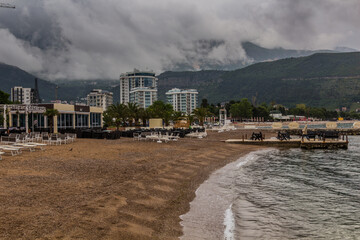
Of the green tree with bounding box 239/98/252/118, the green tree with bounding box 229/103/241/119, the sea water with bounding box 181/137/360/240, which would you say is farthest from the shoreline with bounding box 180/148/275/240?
the green tree with bounding box 239/98/252/118

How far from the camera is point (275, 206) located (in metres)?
9.54

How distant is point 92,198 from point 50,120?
30802mm

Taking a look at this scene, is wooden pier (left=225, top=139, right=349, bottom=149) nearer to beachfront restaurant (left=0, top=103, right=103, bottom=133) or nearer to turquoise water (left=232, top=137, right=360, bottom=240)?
turquoise water (left=232, top=137, right=360, bottom=240)

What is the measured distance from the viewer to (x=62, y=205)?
7383 millimetres

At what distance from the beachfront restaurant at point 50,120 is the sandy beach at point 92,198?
2285 cm

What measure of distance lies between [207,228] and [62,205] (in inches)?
146

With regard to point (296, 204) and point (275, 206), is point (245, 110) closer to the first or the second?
point (296, 204)

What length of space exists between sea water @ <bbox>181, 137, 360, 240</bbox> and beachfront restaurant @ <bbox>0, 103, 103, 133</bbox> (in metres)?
26.7

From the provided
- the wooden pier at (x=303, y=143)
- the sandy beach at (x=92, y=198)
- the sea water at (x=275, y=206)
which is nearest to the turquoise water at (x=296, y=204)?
the sea water at (x=275, y=206)

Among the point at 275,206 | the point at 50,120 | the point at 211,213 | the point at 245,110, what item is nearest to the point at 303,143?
the point at 275,206

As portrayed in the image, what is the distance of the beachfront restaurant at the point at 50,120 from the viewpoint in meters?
34.5

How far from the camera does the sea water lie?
735 cm

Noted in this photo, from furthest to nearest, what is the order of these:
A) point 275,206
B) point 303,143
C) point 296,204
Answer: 1. point 303,143
2. point 296,204
3. point 275,206

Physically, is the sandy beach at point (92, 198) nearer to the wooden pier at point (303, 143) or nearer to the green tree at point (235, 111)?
the wooden pier at point (303, 143)
